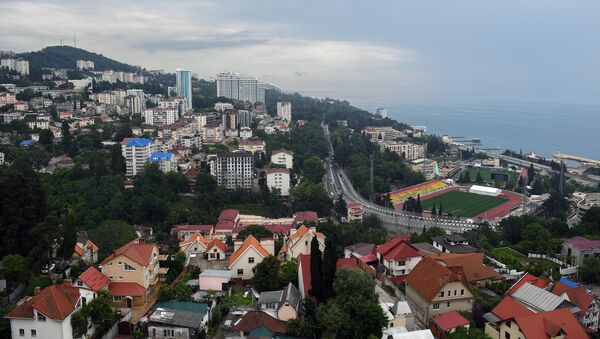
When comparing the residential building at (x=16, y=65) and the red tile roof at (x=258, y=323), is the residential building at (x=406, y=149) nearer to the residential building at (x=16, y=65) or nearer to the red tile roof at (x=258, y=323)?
the residential building at (x=16, y=65)

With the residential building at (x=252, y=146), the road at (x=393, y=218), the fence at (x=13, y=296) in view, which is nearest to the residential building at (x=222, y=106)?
the residential building at (x=252, y=146)

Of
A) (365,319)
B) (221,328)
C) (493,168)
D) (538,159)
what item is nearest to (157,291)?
(221,328)

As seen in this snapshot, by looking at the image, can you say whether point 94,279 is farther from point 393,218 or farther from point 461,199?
point 461,199

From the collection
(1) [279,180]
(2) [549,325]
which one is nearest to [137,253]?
(2) [549,325]

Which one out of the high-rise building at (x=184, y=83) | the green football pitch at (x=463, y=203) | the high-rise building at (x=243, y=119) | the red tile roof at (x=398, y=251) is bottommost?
the green football pitch at (x=463, y=203)

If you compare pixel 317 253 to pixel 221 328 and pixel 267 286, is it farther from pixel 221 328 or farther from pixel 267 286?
pixel 221 328

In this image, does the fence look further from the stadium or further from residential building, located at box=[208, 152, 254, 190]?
the stadium
